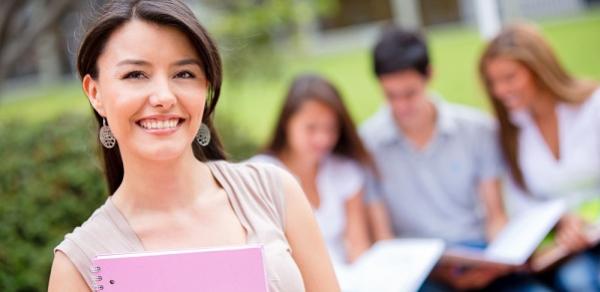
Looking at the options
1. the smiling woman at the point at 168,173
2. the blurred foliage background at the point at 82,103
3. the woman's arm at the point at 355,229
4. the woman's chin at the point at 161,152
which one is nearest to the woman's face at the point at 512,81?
the blurred foliage background at the point at 82,103

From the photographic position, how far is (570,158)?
9.91 feet

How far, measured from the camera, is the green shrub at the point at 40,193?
2.68 metres

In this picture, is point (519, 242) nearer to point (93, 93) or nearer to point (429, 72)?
point (429, 72)

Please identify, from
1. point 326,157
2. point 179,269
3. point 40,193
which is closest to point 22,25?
point 40,193

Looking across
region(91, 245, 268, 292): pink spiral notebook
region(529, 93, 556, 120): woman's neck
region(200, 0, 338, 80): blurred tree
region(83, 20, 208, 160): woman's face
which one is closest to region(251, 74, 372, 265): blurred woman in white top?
region(529, 93, 556, 120): woman's neck

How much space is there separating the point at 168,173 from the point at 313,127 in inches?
54.9

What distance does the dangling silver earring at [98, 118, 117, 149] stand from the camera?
1.65 metres

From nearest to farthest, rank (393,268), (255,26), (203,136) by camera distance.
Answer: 1. (203,136)
2. (393,268)
3. (255,26)

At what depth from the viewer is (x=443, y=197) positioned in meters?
3.20

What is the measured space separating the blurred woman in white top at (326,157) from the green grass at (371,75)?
8.51ft

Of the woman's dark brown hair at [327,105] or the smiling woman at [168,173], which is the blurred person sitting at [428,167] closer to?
the woman's dark brown hair at [327,105]

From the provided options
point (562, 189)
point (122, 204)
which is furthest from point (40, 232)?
point (562, 189)

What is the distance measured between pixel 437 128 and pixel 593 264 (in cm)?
80

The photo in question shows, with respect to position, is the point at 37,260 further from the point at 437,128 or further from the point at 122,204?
the point at 437,128
